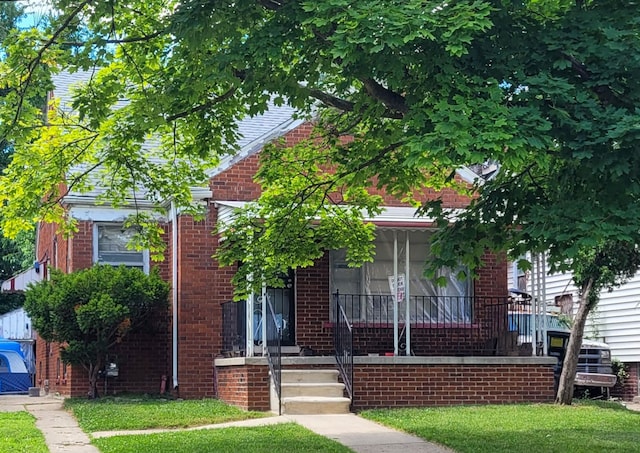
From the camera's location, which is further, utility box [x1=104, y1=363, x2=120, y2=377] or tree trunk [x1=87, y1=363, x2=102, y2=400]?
utility box [x1=104, y1=363, x2=120, y2=377]

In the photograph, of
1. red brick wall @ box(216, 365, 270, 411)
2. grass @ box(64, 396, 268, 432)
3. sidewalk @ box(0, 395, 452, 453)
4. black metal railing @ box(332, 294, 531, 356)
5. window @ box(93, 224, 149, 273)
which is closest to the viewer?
sidewalk @ box(0, 395, 452, 453)

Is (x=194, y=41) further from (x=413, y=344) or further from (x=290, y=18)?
(x=413, y=344)

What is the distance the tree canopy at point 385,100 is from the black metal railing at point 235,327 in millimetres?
3686

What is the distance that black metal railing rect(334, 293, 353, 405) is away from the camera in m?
13.5

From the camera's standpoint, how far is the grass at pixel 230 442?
31.9 feet

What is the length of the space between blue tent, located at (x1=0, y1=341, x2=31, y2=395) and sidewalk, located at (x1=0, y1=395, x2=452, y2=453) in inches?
411

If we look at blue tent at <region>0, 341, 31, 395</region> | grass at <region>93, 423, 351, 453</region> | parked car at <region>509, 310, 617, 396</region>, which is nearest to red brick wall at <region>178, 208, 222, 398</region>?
grass at <region>93, 423, 351, 453</region>

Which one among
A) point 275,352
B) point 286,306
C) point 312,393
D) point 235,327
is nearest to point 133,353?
point 235,327

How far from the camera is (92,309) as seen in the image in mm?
14922

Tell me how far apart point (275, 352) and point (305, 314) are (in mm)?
2181

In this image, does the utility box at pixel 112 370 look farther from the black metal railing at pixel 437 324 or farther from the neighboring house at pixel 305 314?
the black metal railing at pixel 437 324

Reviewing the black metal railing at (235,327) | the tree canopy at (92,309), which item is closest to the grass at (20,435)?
the tree canopy at (92,309)

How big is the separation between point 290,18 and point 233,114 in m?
3.36

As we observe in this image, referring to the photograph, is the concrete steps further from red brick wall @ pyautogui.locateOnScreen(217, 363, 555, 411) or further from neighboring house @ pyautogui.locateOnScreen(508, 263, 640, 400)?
neighboring house @ pyautogui.locateOnScreen(508, 263, 640, 400)
